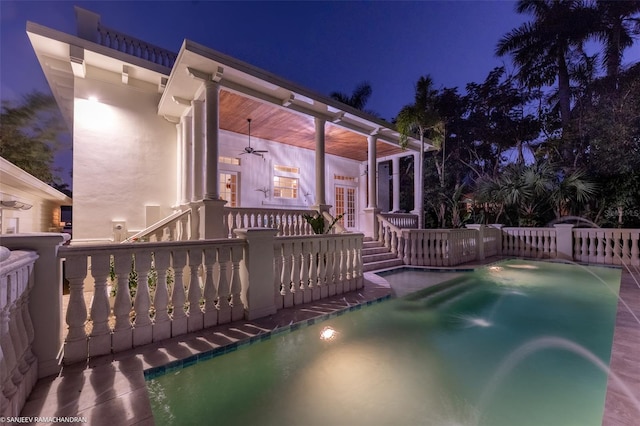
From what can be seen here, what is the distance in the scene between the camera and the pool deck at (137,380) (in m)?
1.69

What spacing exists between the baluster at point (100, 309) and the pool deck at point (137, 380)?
10cm

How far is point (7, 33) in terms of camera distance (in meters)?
8.36

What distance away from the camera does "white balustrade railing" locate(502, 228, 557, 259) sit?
8.77m

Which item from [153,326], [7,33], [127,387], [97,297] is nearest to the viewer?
[127,387]

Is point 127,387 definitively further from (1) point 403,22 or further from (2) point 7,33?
(1) point 403,22

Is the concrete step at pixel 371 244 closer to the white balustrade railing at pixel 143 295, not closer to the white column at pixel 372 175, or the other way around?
the white column at pixel 372 175

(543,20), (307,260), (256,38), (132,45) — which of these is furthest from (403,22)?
(307,260)

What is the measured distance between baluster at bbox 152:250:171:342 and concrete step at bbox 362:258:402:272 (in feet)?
14.9

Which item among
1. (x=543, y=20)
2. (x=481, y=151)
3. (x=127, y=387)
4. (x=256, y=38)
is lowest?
(x=127, y=387)

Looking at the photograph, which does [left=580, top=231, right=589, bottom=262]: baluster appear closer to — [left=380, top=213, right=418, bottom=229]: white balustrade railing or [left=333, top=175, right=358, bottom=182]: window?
[left=380, top=213, right=418, bottom=229]: white balustrade railing

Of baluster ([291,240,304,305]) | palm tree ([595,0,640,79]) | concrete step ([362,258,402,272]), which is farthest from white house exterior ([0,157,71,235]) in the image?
palm tree ([595,0,640,79])

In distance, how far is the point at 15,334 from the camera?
1749 mm

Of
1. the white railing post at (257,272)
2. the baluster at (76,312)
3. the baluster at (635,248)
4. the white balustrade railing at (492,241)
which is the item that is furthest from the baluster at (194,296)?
the baluster at (635,248)

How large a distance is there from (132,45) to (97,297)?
23.7ft
